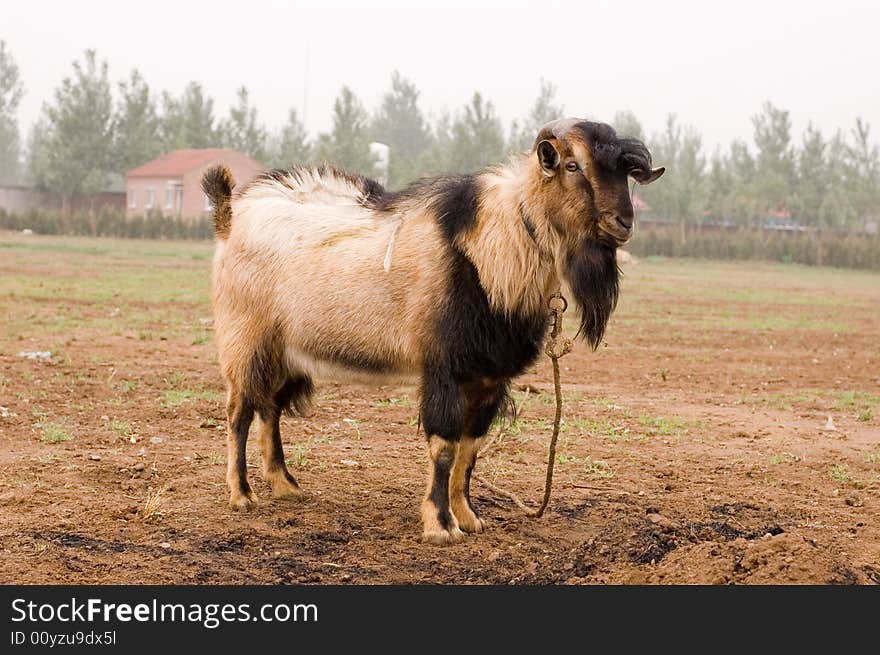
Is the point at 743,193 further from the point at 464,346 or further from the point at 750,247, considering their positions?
the point at 464,346

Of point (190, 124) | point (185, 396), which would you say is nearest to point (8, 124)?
point (190, 124)

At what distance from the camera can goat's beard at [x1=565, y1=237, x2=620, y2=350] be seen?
5.75 meters

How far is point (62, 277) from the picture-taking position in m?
24.4

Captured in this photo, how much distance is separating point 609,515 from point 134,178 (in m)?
67.4

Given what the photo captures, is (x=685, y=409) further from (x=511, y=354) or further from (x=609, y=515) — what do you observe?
(x=511, y=354)

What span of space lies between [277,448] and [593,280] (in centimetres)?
250

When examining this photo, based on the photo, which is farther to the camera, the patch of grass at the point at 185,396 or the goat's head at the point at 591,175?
the patch of grass at the point at 185,396

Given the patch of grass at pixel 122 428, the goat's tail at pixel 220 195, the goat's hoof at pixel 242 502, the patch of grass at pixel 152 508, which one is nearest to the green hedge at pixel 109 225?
the patch of grass at pixel 122 428

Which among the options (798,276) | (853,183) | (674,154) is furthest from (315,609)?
(674,154)

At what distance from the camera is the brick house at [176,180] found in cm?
6600

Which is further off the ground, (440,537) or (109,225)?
(109,225)

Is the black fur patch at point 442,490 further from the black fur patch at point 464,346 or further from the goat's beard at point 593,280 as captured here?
the goat's beard at point 593,280

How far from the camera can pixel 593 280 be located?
19.1 ft

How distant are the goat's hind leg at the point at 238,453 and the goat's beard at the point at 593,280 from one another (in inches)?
91.2
